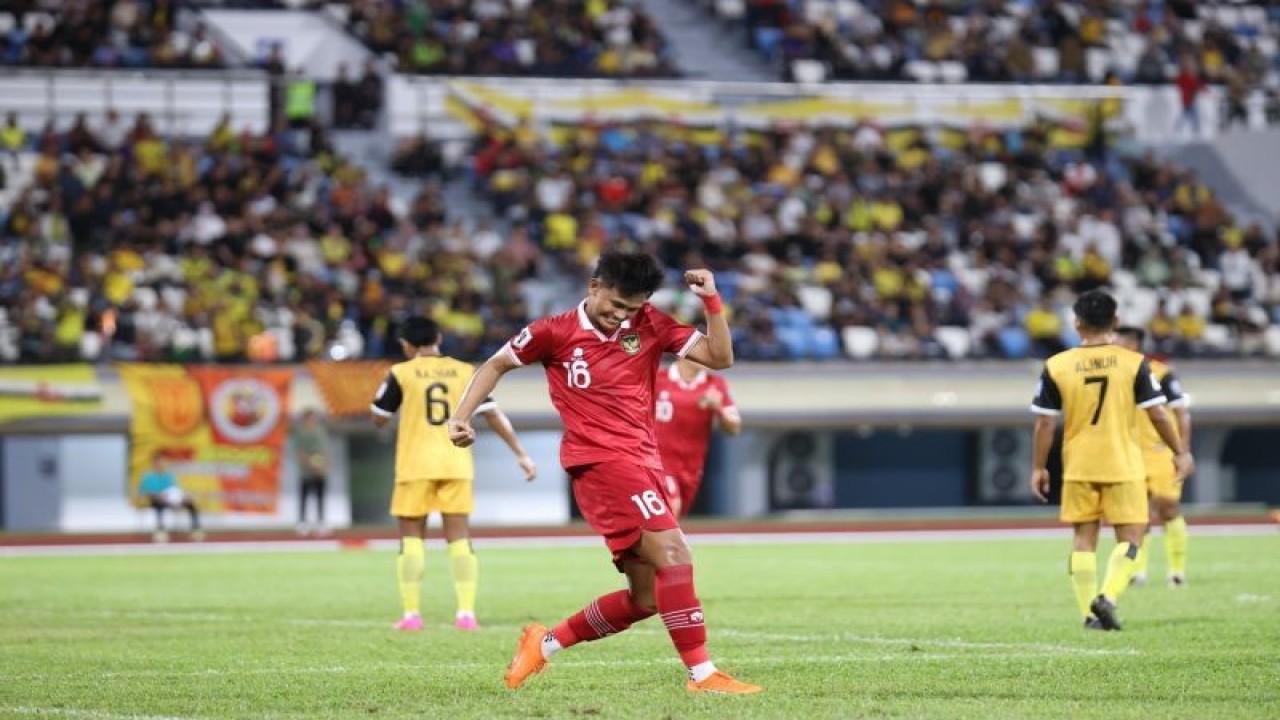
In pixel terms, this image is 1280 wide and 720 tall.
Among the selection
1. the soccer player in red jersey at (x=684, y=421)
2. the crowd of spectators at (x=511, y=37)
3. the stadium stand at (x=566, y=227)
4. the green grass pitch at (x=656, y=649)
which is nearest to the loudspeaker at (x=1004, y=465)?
the stadium stand at (x=566, y=227)

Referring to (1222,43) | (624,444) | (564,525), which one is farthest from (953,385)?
(624,444)

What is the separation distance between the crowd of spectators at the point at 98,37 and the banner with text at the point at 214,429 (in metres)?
8.21

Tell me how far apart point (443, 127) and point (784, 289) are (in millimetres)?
7903

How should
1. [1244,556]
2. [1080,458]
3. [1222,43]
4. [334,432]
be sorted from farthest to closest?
[1222,43] < [334,432] < [1244,556] < [1080,458]

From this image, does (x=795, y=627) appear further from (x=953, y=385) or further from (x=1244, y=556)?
(x=953, y=385)

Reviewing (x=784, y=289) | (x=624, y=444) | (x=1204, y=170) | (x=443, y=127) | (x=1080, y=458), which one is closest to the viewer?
(x=624, y=444)

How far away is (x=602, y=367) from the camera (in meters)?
10.4

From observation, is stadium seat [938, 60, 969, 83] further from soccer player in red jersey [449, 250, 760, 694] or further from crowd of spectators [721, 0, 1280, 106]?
soccer player in red jersey [449, 250, 760, 694]

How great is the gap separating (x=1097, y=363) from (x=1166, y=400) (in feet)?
6.03

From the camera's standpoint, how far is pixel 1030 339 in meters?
38.4

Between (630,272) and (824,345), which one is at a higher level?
(630,272)

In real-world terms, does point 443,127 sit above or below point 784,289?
above

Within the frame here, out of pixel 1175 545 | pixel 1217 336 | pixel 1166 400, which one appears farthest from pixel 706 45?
pixel 1166 400

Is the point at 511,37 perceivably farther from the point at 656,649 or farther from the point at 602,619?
the point at 602,619
